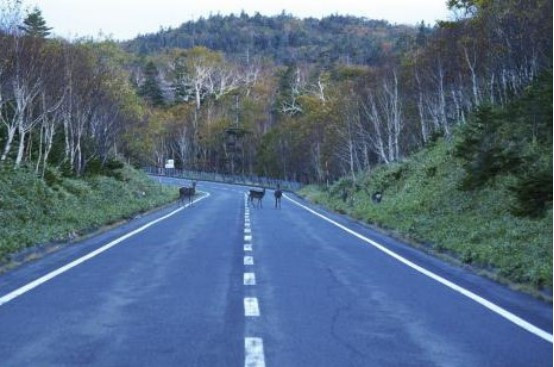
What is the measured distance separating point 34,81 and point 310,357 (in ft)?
82.2

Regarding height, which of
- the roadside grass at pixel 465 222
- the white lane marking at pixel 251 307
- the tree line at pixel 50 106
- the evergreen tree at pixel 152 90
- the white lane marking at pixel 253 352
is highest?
the evergreen tree at pixel 152 90

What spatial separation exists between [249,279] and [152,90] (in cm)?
11241

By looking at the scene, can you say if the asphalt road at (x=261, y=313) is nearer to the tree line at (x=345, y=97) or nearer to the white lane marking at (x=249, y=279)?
the white lane marking at (x=249, y=279)

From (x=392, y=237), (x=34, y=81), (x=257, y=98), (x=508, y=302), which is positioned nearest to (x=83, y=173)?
(x=34, y=81)

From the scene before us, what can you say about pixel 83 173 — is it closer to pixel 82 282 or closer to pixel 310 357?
pixel 82 282

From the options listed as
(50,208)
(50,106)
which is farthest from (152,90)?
(50,208)

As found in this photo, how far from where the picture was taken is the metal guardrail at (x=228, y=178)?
86.1 m

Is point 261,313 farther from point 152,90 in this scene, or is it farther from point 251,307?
point 152,90

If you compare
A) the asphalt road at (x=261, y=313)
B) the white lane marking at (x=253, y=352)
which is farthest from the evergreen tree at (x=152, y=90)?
the white lane marking at (x=253, y=352)

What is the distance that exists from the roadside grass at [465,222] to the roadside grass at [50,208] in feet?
31.4

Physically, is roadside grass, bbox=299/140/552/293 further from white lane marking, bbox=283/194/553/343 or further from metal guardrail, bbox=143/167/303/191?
metal guardrail, bbox=143/167/303/191

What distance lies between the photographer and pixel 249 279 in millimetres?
11578

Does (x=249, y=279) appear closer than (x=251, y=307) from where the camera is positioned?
No

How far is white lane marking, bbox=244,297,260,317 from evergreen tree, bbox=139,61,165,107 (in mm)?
112644
